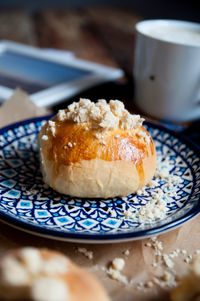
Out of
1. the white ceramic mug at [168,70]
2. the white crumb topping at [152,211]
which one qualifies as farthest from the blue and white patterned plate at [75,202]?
the white ceramic mug at [168,70]

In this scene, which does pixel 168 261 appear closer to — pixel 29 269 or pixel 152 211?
pixel 152 211

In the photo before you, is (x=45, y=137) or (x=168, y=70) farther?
(x=168, y=70)

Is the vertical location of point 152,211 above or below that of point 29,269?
below

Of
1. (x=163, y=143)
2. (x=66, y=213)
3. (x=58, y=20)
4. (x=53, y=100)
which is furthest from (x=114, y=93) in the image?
(x=58, y=20)

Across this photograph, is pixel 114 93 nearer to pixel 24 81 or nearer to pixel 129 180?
pixel 24 81

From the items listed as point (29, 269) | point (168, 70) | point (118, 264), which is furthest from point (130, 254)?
point (168, 70)

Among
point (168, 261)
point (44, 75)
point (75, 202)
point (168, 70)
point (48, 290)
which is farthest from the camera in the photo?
point (44, 75)

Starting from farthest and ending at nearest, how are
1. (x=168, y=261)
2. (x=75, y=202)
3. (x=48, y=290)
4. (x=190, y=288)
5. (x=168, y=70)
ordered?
(x=168, y=70), (x=75, y=202), (x=168, y=261), (x=190, y=288), (x=48, y=290)

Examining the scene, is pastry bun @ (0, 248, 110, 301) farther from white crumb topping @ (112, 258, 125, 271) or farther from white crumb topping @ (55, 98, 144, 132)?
white crumb topping @ (55, 98, 144, 132)
